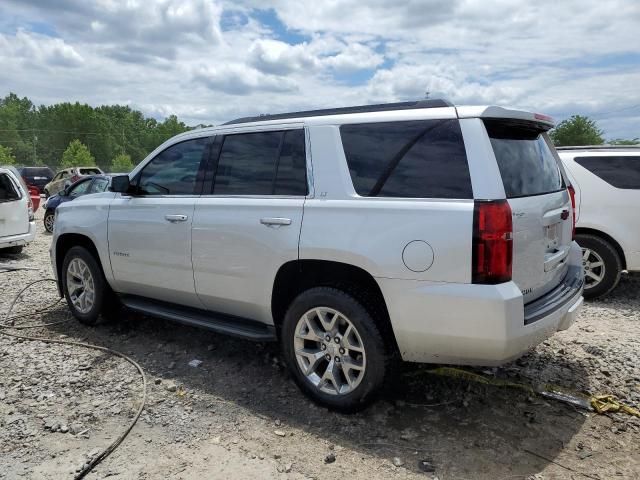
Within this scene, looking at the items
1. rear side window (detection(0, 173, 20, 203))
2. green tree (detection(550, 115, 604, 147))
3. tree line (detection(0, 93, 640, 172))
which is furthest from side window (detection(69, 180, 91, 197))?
tree line (detection(0, 93, 640, 172))

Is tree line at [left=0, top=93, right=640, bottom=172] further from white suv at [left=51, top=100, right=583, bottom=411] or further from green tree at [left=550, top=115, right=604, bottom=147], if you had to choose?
white suv at [left=51, top=100, right=583, bottom=411]

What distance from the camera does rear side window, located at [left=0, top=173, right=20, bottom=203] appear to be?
9758 millimetres

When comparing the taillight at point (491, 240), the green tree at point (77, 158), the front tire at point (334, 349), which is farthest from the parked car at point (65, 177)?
the green tree at point (77, 158)

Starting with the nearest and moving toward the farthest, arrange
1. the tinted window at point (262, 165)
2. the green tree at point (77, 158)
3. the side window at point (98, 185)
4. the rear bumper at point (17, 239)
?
the tinted window at point (262, 165) → the rear bumper at point (17, 239) → the side window at point (98, 185) → the green tree at point (77, 158)

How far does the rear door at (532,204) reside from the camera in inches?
120

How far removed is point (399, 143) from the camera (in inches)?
130

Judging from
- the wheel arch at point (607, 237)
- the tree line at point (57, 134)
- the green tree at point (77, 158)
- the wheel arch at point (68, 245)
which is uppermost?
the tree line at point (57, 134)

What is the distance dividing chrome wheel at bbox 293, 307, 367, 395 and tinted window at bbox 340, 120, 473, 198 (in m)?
0.87

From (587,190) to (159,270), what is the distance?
16.1 ft

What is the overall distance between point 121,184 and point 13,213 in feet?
21.0

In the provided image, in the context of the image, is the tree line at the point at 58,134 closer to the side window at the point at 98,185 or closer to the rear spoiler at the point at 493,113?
the side window at the point at 98,185

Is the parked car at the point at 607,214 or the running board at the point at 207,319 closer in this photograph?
the running board at the point at 207,319

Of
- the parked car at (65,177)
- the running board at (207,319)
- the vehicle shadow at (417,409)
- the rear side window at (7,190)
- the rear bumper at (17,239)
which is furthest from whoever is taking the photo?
the parked car at (65,177)

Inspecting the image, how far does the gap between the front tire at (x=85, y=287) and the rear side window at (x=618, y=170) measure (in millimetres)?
5562
